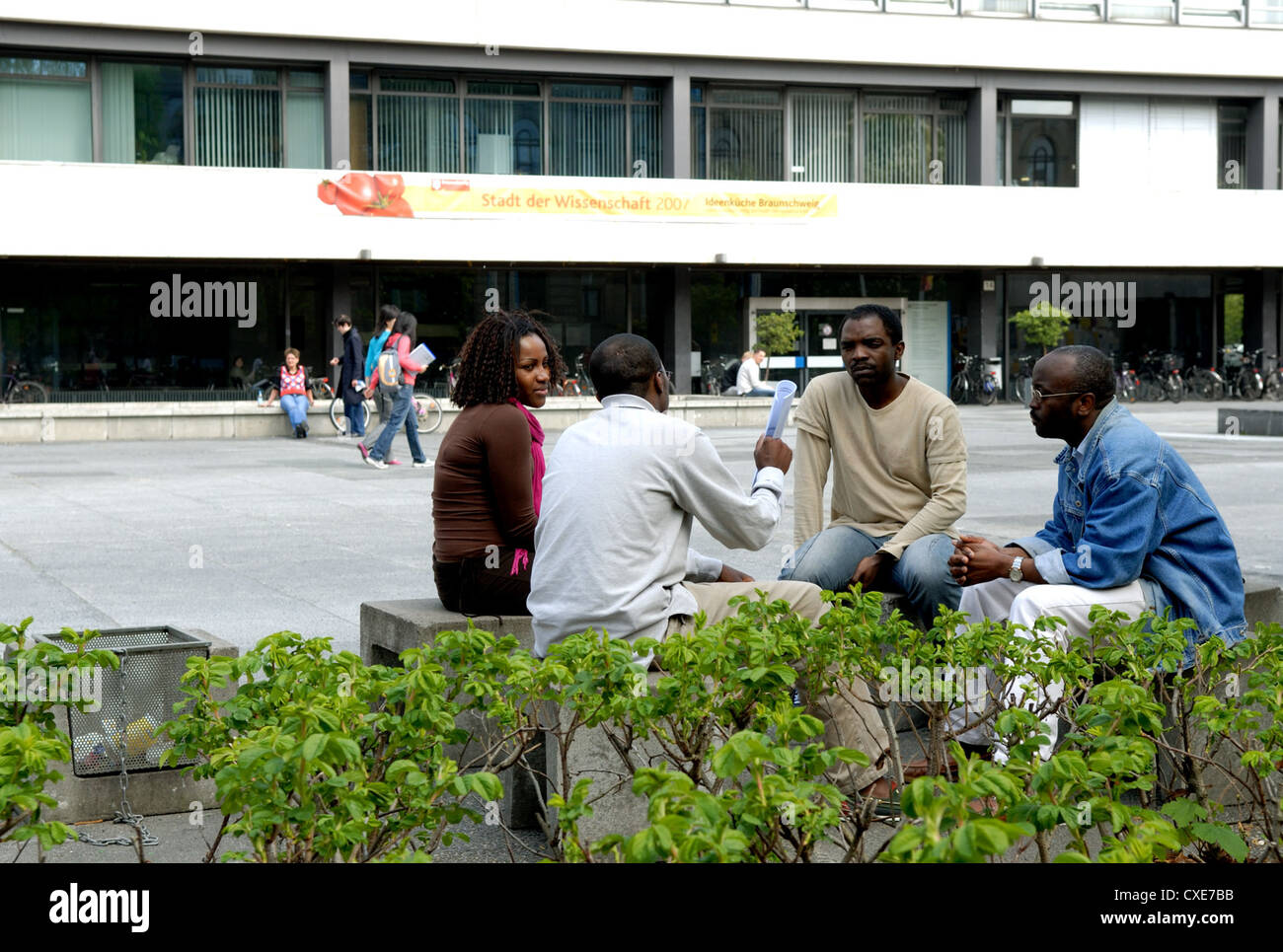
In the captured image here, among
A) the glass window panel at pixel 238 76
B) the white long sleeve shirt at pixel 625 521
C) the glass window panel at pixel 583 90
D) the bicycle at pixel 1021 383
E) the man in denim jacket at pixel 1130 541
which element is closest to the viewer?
the white long sleeve shirt at pixel 625 521

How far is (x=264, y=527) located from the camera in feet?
40.7

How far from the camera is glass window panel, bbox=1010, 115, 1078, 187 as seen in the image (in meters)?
36.5

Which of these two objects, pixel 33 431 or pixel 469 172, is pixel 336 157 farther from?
pixel 33 431

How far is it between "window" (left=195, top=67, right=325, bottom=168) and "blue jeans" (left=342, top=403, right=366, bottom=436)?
9762 millimetres

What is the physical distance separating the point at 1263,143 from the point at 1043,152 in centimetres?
557

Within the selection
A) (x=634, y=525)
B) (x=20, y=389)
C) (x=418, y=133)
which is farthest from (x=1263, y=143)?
(x=634, y=525)

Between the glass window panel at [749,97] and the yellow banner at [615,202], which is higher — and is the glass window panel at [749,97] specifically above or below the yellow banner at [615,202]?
above

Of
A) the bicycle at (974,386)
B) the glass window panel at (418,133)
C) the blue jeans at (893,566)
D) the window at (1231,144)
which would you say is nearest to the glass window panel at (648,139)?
the glass window panel at (418,133)

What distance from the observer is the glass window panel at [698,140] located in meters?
34.2

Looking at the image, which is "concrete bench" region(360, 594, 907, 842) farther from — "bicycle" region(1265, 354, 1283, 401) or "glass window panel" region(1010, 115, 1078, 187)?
"bicycle" region(1265, 354, 1283, 401)

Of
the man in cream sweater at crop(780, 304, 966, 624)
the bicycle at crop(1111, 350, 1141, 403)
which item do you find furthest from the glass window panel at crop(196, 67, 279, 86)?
the man in cream sweater at crop(780, 304, 966, 624)

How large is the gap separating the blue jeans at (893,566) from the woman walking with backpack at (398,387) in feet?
38.2

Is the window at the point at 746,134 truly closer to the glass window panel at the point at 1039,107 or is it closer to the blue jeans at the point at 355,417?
the glass window panel at the point at 1039,107

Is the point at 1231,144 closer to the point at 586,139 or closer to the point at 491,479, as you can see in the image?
the point at 586,139
